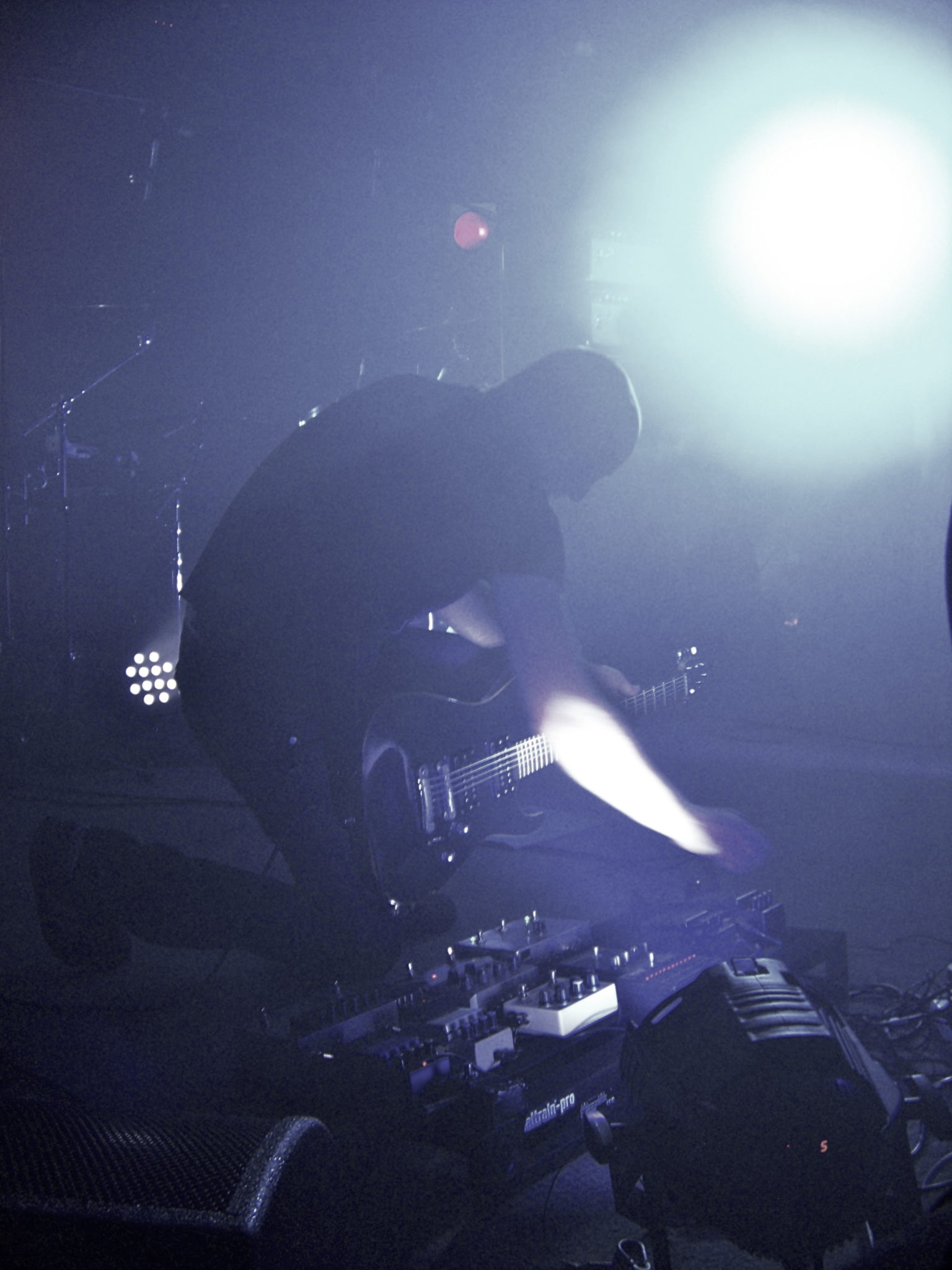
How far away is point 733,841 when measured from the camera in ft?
5.80

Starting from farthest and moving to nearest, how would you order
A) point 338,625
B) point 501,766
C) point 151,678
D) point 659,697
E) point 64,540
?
1. point 151,678
2. point 64,540
3. point 659,697
4. point 501,766
5. point 338,625

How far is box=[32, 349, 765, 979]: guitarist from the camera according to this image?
1.84 meters

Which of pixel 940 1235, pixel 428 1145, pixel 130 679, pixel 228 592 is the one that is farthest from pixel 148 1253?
pixel 130 679

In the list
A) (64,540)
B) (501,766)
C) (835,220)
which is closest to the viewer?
(501,766)

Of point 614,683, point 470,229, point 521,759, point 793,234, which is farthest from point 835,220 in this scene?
point 521,759

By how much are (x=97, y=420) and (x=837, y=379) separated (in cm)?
275

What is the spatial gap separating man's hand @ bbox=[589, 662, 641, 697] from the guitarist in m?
0.49

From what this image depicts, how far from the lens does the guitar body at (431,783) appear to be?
195 centimetres

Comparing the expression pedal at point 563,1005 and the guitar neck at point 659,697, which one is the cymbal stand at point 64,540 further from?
the expression pedal at point 563,1005

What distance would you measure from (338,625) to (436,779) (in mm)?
351

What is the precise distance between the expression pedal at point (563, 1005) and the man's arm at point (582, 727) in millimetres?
505

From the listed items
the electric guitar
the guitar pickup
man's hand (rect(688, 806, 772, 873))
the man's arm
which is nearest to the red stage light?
the electric guitar

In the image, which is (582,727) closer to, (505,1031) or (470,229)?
(505,1031)

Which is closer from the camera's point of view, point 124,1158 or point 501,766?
point 124,1158
